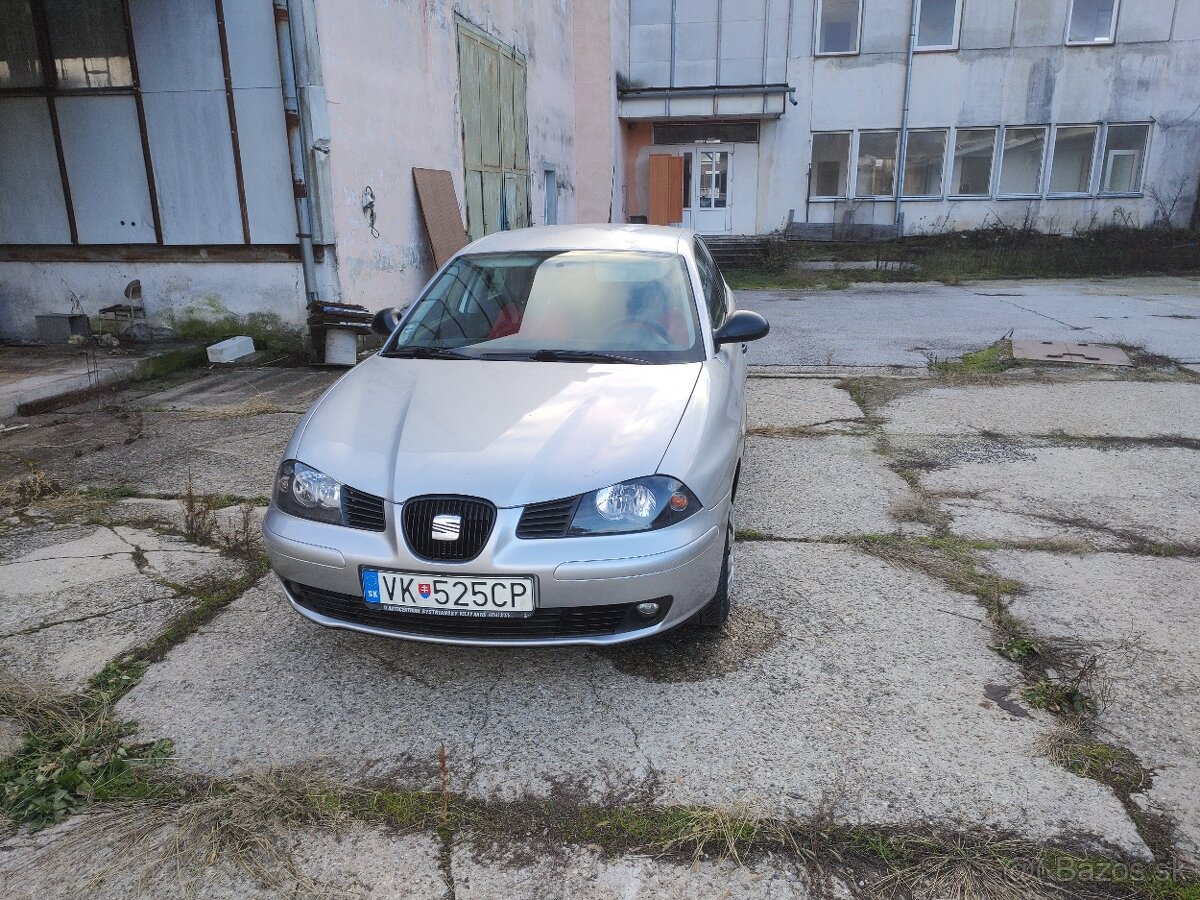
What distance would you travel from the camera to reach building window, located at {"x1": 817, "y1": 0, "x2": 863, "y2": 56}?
69.8 ft

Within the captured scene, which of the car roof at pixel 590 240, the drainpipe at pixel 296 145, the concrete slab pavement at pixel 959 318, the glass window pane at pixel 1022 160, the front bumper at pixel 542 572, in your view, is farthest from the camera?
the glass window pane at pixel 1022 160

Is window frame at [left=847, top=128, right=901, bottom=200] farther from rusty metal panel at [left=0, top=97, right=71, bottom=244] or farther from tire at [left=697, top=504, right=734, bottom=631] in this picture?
tire at [left=697, top=504, right=734, bottom=631]

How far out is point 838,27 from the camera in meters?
21.4

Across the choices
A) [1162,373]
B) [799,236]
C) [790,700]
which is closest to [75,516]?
[790,700]

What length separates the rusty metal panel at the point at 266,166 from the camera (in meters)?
8.21

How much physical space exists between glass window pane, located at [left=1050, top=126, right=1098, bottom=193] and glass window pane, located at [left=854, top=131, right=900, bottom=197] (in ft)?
13.2

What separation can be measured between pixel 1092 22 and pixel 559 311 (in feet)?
75.8

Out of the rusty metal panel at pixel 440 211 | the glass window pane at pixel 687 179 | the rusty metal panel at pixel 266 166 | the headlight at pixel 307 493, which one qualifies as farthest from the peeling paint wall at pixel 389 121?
the glass window pane at pixel 687 179

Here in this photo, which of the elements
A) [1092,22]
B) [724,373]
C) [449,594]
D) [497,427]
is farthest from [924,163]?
[449,594]

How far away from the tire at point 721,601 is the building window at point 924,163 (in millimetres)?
21658

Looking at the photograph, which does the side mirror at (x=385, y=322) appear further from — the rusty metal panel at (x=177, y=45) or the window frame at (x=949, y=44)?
the window frame at (x=949, y=44)

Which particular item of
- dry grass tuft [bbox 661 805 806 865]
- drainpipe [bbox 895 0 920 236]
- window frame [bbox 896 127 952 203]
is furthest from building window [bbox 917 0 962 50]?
dry grass tuft [bbox 661 805 806 865]

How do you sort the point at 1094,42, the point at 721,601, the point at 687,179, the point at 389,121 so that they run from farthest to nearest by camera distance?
the point at 687,179
the point at 1094,42
the point at 389,121
the point at 721,601

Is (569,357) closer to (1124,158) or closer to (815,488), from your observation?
(815,488)
